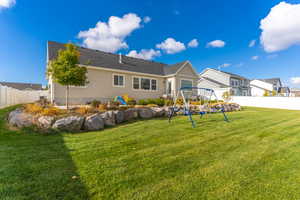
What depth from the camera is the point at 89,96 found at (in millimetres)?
10281

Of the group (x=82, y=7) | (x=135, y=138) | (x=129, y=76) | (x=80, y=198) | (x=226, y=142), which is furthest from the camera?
(x=129, y=76)

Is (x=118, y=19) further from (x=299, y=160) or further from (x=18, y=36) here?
(x=299, y=160)

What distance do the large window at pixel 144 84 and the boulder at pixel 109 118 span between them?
7009 mm

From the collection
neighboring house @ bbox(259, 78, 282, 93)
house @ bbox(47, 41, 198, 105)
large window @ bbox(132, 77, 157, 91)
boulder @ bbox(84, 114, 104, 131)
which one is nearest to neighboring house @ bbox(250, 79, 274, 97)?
neighboring house @ bbox(259, 78, 282, 93)

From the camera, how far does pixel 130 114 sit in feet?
21.6

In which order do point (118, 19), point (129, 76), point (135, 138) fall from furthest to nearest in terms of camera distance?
point (118, 19)
point (129, 76)
point (135, 138)

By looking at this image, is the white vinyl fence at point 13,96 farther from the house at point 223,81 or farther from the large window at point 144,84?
the house at point 223,81

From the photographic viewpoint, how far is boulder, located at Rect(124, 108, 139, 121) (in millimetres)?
6430

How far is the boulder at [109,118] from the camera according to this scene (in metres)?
5.54

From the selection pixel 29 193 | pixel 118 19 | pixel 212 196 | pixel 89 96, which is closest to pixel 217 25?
pixel 118 19

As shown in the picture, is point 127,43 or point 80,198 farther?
point 127,43

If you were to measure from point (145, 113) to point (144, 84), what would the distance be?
6.62 metres

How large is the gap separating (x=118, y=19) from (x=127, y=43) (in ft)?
14.0

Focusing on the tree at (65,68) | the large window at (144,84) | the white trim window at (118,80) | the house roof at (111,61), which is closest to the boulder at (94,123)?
the tree at (65,68)
